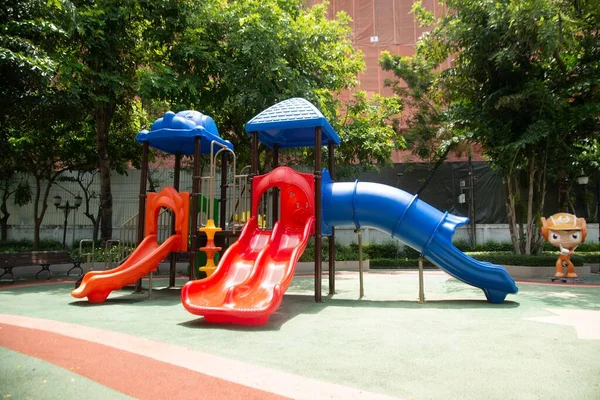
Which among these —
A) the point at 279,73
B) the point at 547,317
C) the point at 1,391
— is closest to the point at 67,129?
the point at 279,73

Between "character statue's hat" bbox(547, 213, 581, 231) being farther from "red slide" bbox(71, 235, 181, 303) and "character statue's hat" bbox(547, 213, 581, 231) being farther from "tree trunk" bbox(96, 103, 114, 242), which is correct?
"tree trunk" bbox(96, 103, 114, 242)

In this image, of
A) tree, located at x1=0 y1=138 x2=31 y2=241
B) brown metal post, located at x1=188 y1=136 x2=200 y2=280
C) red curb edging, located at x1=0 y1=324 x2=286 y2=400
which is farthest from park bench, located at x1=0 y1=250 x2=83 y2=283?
tree, located at x1=0 y1=138 x2=31 y2=241

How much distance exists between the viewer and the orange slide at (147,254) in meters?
8.14

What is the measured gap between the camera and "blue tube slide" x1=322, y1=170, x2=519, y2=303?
8086 millimetres

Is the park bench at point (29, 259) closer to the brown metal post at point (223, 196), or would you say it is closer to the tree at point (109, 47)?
the tree at point (109, 47)

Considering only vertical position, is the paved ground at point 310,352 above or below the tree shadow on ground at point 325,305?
above

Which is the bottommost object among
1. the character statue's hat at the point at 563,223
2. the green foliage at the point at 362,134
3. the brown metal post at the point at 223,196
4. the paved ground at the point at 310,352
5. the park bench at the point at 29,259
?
the paved ground at the point at 310,352

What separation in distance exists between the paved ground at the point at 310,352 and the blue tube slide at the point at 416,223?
54cm

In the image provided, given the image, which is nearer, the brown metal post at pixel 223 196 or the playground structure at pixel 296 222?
the playground structure at pixel 296 222

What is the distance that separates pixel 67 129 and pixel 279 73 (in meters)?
10.7

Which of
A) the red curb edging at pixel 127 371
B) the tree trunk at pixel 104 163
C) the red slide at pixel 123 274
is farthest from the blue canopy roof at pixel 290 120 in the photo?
the tree trunk at pixel 104 163

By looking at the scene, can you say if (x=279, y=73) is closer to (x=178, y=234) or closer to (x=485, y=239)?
(x=178, y=234)

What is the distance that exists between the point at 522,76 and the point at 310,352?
13200 mm

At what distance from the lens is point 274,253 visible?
7.62 meters
